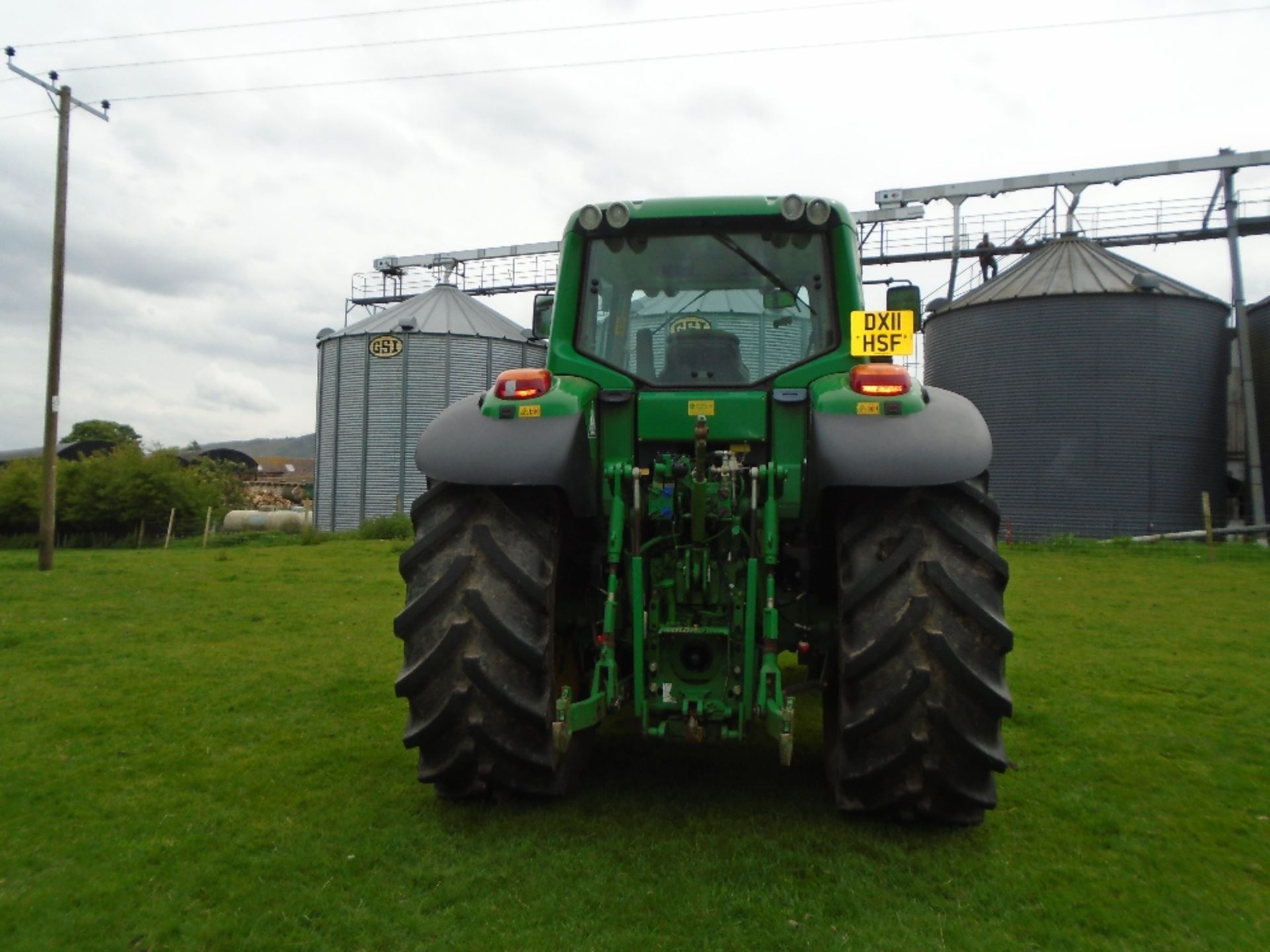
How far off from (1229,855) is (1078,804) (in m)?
0.59

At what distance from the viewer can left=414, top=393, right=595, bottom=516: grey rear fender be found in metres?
3.43

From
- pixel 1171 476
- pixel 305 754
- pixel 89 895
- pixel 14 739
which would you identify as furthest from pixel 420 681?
pixel 1171 476

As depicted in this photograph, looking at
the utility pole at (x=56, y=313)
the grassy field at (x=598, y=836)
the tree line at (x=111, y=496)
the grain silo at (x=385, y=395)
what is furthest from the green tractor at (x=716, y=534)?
the tree line at (x=111, y=496)

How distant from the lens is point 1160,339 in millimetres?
20281

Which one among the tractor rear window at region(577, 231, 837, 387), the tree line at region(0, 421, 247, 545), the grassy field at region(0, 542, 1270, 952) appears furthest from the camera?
the tree line at region(0, 421, 247, 545)

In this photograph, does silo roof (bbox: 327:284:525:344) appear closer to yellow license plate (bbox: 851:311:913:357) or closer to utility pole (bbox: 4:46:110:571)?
utility pole (bbox: 4:46:110:571)

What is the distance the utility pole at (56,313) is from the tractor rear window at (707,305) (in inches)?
573

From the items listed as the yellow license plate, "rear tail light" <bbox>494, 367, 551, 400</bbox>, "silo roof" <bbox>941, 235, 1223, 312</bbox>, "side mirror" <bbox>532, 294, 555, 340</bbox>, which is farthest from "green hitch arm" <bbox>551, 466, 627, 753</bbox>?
"silo roof" <bbox>941, 235, 1223, 312</bbox>

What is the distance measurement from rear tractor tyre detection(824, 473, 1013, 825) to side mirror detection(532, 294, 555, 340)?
6.35 feet

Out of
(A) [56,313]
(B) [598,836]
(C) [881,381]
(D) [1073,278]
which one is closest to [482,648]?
(B) [598,836]

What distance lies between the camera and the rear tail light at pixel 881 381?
3.41m

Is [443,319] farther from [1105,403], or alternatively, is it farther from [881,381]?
[881,381]

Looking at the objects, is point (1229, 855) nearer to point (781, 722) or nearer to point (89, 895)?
point (781, 722)

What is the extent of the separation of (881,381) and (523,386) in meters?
1.31
